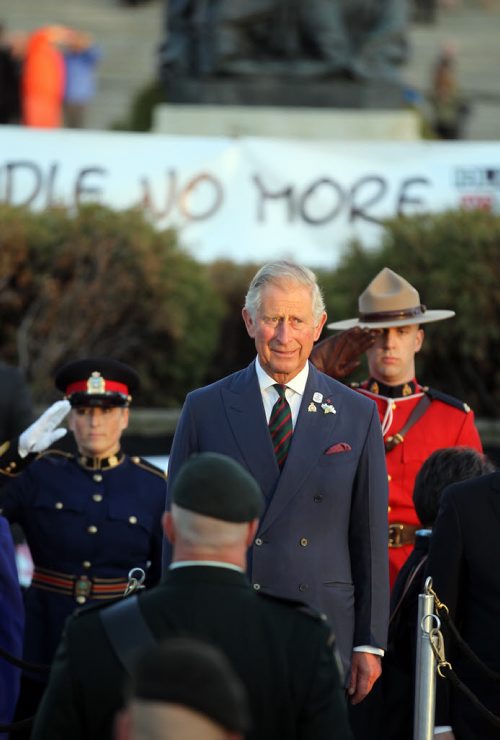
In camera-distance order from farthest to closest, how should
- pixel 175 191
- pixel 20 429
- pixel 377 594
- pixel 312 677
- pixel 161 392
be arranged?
pixel 175 191 < pixel 161 392 < pixel 20 429 < pixel 377 594 < pixel 312 677

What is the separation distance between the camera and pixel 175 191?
18500 millimetres

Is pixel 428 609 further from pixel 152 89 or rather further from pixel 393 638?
pixel 152 89

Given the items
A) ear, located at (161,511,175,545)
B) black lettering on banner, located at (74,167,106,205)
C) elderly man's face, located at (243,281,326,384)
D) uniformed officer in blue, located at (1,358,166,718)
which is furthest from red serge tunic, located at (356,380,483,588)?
black lettering on banner, located at (74,167,106,205)

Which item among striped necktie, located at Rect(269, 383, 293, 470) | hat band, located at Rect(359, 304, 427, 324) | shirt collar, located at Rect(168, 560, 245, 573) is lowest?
shirt collar, located at Rect(168, 560, 245, 573)

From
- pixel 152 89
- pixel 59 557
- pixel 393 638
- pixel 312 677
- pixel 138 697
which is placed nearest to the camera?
pixel 138 697

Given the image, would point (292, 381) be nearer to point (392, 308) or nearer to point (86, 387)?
point (86, 387)

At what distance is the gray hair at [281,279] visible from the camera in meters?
5.32

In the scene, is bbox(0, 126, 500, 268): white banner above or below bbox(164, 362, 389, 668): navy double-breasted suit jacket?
above

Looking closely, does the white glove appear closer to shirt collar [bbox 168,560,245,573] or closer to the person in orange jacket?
shirt collar [bbox 168,560,245,573]

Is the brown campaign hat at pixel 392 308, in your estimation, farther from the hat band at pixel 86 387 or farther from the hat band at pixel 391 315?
the hat band at pixel 86 387

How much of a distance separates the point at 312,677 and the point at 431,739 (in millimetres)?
2057

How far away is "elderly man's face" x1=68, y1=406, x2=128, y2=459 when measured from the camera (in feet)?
22.0

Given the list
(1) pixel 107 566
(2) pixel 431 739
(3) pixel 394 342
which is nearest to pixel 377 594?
(2) pixel 431 739

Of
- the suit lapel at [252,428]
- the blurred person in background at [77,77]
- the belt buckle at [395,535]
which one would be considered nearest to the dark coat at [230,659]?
the suit lapel at [252,428]
